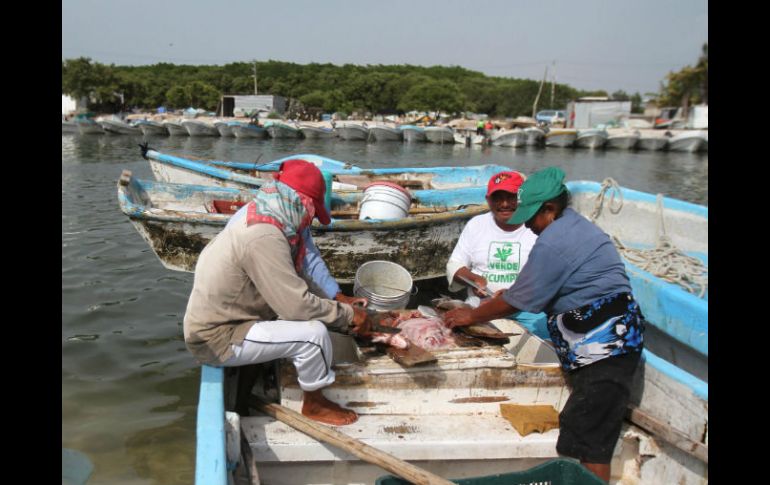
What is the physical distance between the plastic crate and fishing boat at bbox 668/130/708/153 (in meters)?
37.4

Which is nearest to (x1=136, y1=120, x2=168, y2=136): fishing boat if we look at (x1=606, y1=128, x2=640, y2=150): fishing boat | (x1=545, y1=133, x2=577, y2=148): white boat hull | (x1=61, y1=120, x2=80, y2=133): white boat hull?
(x1=61, y1=120, x2=80, y2=133): white boat hull

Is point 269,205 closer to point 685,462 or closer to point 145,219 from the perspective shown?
point 685,462

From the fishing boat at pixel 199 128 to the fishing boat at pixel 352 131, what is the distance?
9140mm

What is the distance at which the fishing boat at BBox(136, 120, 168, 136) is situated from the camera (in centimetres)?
3884

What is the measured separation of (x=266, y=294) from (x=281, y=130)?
37648mm

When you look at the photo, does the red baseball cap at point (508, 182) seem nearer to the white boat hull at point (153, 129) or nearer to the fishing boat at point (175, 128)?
the fishing boat at point (175, 128)

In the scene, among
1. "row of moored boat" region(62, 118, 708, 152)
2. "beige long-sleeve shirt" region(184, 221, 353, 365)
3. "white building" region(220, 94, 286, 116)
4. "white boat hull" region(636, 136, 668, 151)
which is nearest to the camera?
"beige long-sleeve shirt" region(184, 221, 353, 365)

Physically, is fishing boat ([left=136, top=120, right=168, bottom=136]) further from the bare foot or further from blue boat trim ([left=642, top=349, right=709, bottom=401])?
blue boat trim ([left=642, top=349, right=709, bottom=401])

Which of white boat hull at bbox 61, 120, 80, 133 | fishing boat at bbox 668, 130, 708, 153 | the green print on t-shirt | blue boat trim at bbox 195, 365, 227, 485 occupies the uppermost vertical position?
white boat hull at bbox 61, 120, 80, 133

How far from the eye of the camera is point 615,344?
2854mm

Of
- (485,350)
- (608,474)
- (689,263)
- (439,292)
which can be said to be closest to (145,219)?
(439,292)
